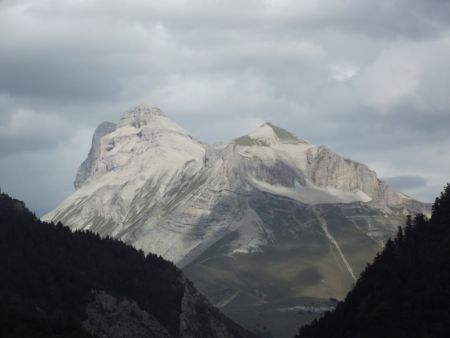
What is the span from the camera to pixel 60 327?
195m

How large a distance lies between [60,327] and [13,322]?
974 cm

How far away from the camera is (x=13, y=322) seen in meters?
188

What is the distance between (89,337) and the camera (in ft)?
604

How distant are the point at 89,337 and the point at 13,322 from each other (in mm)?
13766

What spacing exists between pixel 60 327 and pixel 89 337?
13.0 meters
